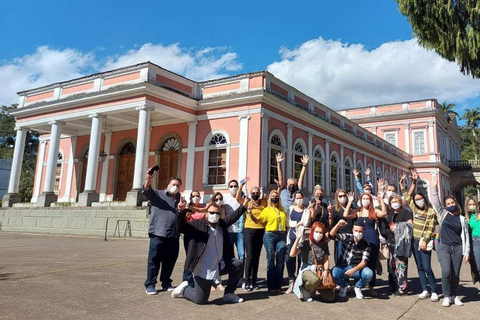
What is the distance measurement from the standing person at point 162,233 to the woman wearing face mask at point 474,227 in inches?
163

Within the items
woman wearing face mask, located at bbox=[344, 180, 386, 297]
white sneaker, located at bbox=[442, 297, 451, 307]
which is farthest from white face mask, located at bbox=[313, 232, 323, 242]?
white sneaker, located at bbox=[442, 297, 451, 307]

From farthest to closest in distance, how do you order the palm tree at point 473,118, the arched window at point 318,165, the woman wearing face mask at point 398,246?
the palm tree at point 473,118, the arched window at point 318,165, the woman wearing face mask at point 398,246

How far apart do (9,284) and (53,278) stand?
61 centimetres

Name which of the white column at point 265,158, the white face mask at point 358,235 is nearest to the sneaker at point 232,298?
the white face mask at point 358,235

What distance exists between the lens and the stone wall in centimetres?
1297

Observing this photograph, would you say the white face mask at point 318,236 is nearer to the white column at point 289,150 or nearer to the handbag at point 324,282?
the handbag at point 324,282

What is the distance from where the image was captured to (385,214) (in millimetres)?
5188

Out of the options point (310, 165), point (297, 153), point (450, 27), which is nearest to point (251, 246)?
point (450, 27)

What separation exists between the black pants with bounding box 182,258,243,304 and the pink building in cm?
978

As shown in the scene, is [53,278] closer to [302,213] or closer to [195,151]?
[302,213]

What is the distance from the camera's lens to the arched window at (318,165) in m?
18.8

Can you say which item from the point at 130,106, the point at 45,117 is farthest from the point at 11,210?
the point at 130,106

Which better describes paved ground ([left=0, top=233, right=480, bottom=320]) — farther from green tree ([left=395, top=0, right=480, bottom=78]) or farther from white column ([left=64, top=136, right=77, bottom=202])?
white column ([left=64, top=136, right=77, bottom=202])

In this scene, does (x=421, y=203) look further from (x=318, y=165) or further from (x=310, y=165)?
(x=318, y=165)
